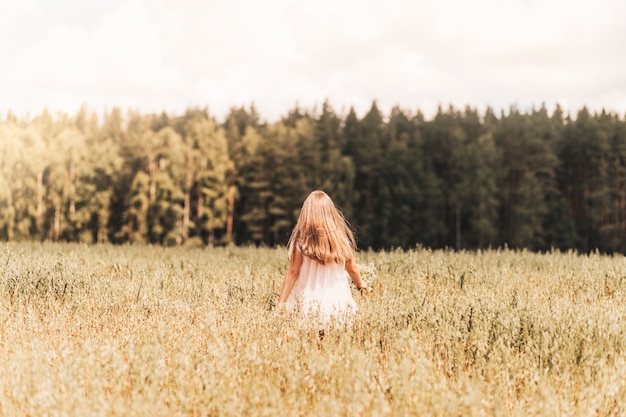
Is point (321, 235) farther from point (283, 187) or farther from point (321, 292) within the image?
point (283, 187)

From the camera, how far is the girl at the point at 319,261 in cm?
563

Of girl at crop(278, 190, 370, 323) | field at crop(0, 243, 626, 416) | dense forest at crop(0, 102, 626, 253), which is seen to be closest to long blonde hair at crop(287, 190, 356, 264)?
girl at crop(278, 190, 370, 323)

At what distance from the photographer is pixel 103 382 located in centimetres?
362

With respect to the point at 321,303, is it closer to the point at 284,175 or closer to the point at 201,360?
the point at 201,360

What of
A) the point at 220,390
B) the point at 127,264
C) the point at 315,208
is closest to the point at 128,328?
the point at 220,390

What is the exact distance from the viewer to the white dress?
5488mm

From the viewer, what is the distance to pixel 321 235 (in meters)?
5.68

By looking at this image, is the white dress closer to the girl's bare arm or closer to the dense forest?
the girl's bare arm

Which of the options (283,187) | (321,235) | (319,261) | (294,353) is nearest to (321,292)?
(319,261)

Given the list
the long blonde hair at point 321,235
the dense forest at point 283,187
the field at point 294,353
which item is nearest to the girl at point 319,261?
the long blonde hair at point 321,235

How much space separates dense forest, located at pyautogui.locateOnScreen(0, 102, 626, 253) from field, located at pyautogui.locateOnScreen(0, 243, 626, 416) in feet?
138

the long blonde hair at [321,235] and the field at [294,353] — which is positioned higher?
the long blonde hair at [321,235]

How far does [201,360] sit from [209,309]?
5.58 feet

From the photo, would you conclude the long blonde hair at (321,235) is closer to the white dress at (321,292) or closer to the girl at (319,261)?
the girl at (319,261)
